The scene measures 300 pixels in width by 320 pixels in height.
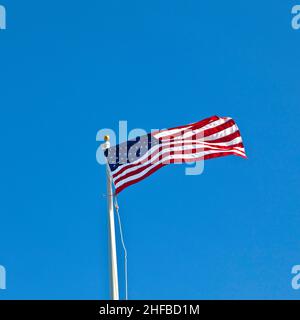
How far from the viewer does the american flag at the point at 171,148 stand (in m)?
26.5

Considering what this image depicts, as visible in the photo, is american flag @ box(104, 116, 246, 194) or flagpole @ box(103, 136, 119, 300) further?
american flag @ box(104, 116, 246, 194)

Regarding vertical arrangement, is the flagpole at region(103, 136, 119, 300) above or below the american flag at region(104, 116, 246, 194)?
below

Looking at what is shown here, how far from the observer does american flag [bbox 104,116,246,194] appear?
26.5 meters

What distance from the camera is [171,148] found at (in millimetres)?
27188

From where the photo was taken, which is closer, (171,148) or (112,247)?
(112,247)

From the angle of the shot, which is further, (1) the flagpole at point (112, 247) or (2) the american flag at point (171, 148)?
(2) the american flag at point (171, 148)
